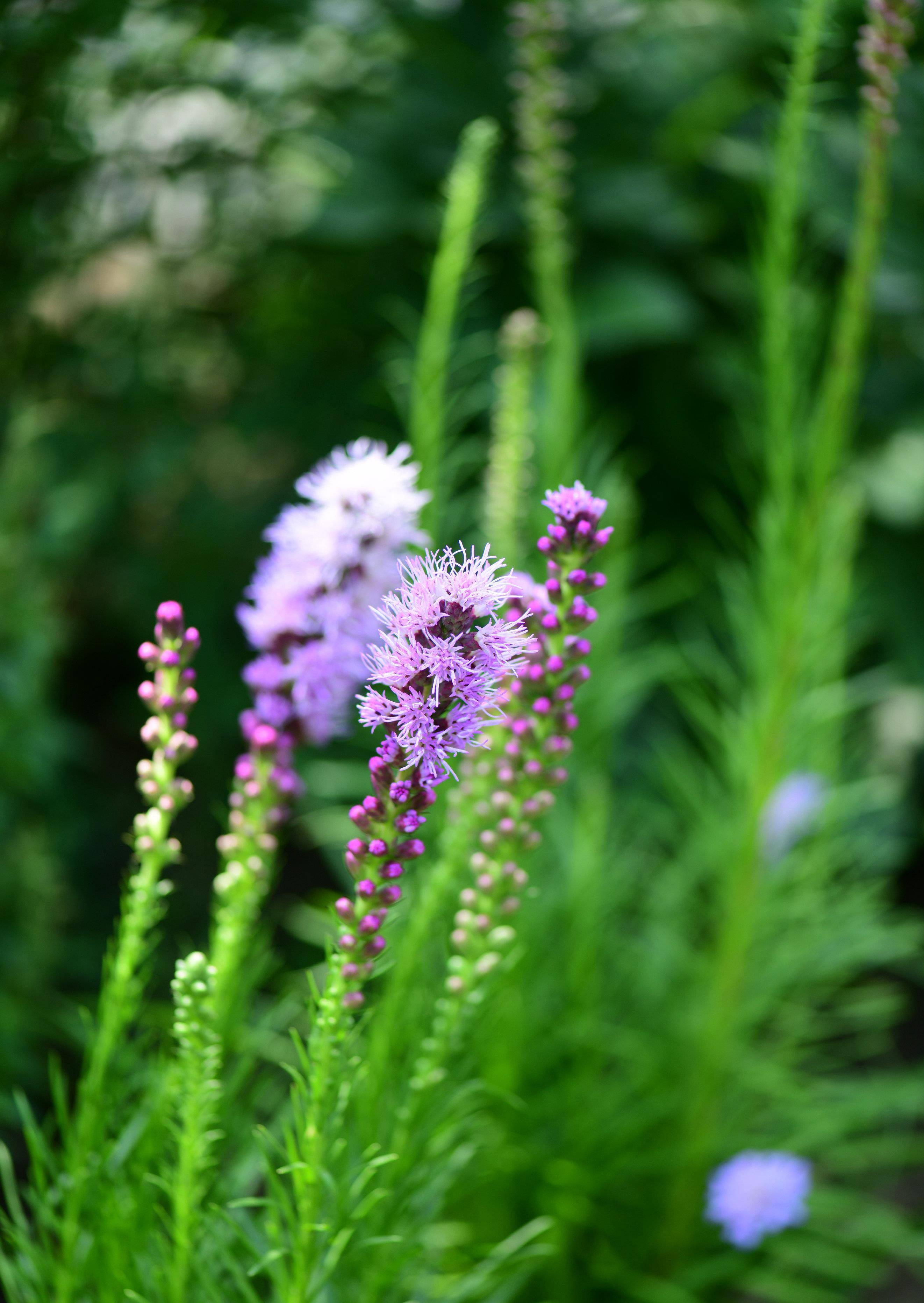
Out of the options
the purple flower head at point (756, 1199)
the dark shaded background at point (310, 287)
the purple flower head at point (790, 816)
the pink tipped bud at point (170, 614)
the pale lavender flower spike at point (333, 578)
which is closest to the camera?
the pink tipped bud at point (170, 614)

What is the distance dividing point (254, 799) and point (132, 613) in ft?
6.04

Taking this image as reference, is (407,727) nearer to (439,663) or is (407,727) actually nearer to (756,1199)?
(439,663)

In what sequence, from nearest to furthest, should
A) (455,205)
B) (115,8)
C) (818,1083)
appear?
(455,205), (818,1083), (115,8)

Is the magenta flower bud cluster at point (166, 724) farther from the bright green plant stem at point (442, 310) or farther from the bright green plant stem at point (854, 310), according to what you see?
the bright green plant stem at point (854, 310)

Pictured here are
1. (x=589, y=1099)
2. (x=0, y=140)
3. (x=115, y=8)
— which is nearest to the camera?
(x=589, y=1099)

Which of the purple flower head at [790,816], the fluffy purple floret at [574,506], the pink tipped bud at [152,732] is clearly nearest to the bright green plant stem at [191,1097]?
the pink tipped bud at [152,732]

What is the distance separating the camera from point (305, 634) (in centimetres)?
95

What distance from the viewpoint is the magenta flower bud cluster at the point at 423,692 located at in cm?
65

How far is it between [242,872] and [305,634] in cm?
22

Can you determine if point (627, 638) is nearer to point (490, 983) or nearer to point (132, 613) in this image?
point (132, 613)

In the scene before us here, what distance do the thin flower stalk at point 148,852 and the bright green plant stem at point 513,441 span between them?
1.63 feet

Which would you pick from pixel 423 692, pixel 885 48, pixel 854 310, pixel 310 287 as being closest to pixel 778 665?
pixel 854 310

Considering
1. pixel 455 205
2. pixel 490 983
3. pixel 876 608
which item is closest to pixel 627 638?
pixel 876 608

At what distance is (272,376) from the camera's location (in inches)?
110
